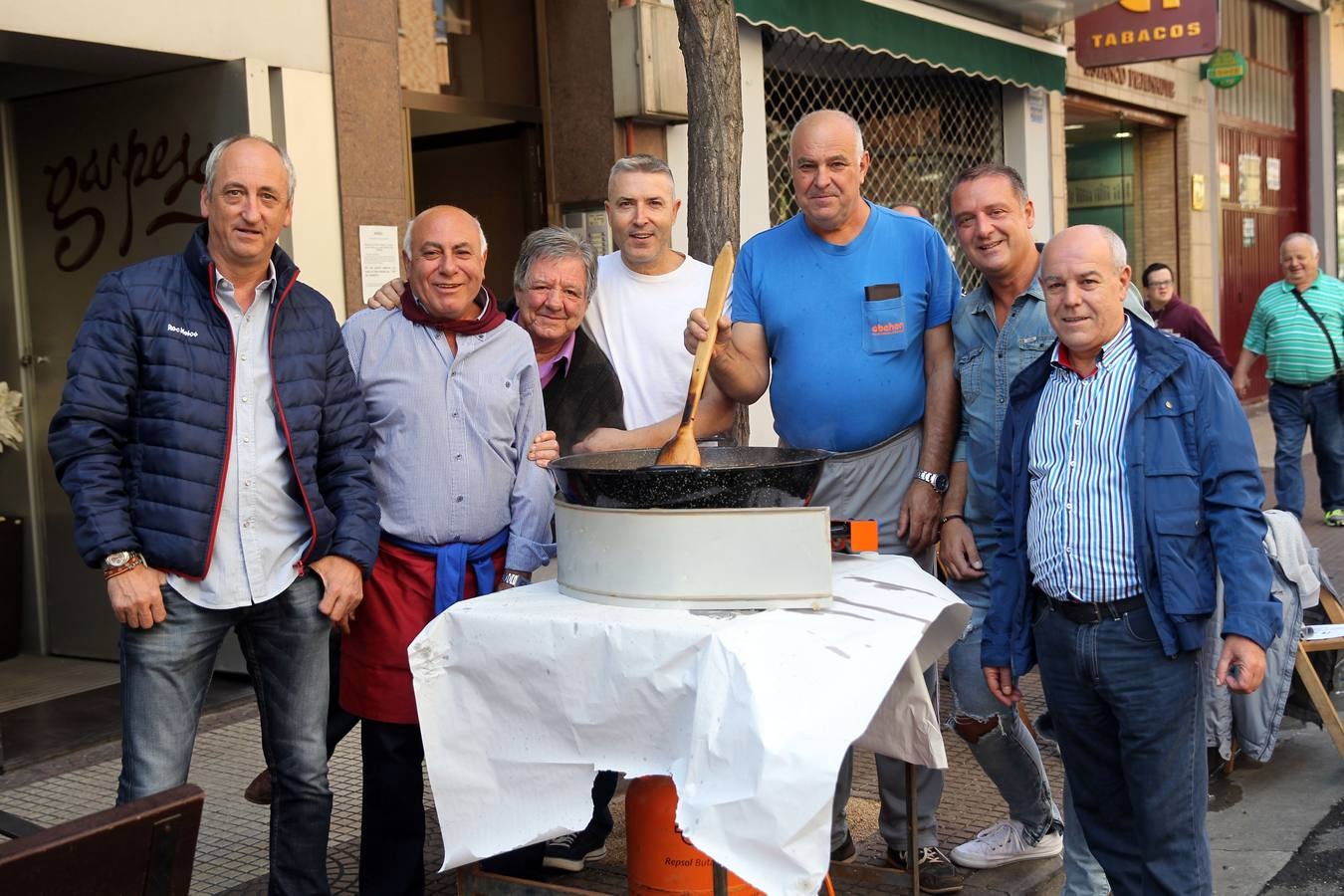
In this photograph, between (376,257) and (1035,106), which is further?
(1035,106)

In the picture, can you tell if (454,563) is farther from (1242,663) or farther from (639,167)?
(1242,663)

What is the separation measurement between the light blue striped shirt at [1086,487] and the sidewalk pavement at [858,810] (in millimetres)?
1033

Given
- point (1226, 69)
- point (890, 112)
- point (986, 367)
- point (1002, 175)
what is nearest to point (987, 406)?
point (986, 367)

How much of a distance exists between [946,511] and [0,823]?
7.52 ft

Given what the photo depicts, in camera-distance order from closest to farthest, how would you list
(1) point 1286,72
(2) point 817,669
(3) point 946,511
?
(2) point 817,669 → (3) point 946,511 → (1) point 1286,72

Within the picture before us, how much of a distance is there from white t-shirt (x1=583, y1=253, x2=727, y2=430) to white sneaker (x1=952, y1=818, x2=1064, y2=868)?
1.46m

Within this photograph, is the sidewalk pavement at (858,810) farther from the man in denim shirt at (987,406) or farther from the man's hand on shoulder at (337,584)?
the man's hand on shoulder at (337,584)

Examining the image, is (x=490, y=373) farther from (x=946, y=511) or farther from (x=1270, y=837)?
(x=1270, y=837)

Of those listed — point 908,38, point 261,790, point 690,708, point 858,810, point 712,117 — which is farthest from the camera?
point 908,38

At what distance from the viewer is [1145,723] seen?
2.92 metres

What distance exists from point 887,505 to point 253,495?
1.62 metres

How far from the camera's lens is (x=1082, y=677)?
2.98m

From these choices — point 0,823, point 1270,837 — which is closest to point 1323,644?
point 1270,837

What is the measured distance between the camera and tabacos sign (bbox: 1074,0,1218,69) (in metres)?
11.2
